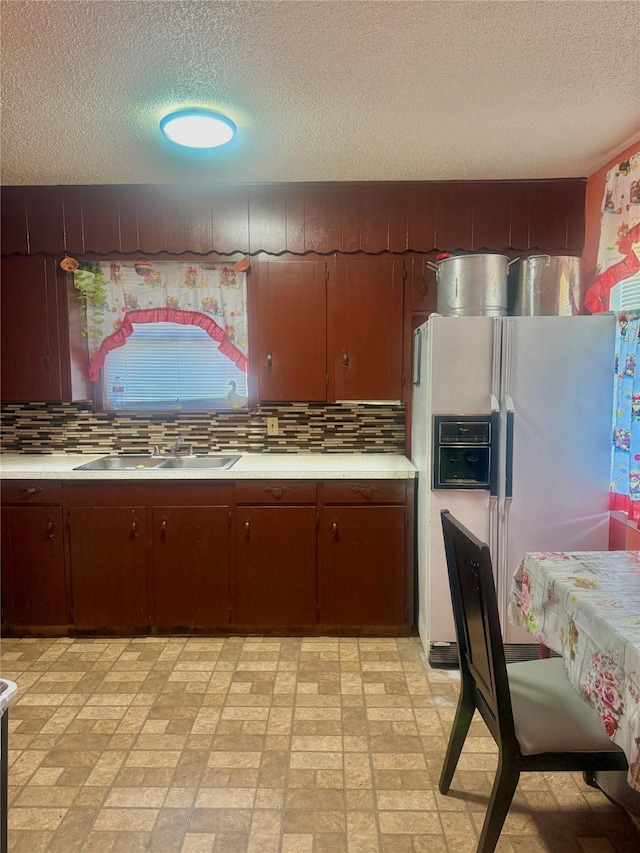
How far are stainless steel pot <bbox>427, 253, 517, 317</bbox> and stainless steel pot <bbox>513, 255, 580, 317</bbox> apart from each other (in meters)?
0.13

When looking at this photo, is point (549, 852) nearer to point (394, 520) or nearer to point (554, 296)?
point (394, 520)

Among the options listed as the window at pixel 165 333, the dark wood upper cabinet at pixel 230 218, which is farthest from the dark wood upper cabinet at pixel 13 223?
the dark wood upper cabinet at pixel 230 218

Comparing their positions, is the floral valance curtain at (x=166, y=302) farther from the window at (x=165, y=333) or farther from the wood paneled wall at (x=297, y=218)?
the wood paneled wall at (x=297, y=218)

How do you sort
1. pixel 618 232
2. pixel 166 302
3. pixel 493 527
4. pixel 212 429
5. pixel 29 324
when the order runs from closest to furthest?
pixel 493 527
pixel 618 232
pixel 29 324
pixel 166 302
pixel 212 429

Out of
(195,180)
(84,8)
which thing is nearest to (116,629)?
(195,180)

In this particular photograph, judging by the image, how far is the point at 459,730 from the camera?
1.74m

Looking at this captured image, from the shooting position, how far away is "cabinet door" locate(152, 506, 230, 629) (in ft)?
9.37

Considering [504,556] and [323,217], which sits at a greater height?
[323,217]

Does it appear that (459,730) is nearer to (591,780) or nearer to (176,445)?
(591,780)

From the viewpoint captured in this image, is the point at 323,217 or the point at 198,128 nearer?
the point at 198,128

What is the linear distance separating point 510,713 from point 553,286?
1978mm

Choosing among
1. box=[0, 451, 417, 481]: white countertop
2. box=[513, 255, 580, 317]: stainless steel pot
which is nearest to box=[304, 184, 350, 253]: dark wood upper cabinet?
box=[513, 255, 580, 317]: stainless steel pot

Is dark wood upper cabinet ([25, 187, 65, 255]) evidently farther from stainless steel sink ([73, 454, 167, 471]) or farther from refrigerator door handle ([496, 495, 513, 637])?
refrigerator door handle ([496, 495, 513, 637])

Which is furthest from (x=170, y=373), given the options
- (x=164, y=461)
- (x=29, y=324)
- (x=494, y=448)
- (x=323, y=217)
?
(x=494, y=448)
